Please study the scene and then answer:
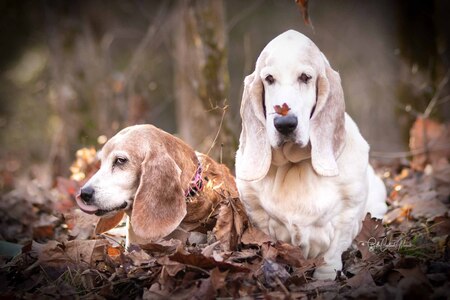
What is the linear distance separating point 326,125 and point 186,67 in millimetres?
3311

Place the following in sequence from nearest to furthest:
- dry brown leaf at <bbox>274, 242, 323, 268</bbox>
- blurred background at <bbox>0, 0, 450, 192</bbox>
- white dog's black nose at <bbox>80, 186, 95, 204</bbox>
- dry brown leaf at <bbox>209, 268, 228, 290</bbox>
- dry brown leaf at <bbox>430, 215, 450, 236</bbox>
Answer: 1. dry brown leaf at <bbox>209, 268, 228, 290</bbox>
2. dry brown leaf at <bbox>274, 242, 323, 268</bbox>
3. white dog's black nose at <bbox>80, 186, 95, 204</bbox>
4. dry brown leaf at <bbox>430, 215, 450, 236</bbox>
5. blurred background at <bbox>0, 0, 450, 192</bbox>

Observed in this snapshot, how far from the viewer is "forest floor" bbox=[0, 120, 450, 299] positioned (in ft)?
8.98

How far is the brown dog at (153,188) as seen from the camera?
3.50m

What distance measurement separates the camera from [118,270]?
3125 millimetres

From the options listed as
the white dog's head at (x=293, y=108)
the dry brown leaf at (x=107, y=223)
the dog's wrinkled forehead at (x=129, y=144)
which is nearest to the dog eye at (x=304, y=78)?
the white dog's head at (x=293, y=108)

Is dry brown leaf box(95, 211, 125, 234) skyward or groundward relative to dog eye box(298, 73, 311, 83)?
groundward

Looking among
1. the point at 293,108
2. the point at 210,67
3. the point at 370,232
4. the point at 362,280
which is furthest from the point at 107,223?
the point at 210,67

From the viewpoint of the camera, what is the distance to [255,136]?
133 inches

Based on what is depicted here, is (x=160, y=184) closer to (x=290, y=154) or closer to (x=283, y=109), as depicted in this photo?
(x=290, y=154)

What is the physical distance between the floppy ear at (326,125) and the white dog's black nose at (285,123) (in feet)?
0.66

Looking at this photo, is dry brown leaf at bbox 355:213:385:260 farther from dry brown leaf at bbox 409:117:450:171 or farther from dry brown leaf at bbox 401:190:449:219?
dry brown leaf at bbox 409:117:450:171

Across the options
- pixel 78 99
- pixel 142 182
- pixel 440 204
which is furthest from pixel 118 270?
pixel 78 99

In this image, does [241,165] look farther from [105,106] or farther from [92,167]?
[105,106]

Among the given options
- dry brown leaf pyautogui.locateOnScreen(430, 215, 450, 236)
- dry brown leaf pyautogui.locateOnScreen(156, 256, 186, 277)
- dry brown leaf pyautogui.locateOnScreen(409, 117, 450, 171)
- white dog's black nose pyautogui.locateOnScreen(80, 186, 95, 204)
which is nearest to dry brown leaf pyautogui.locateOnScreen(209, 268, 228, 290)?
dry brown leaf pyautogui.locateOnScreen(156, 256, 186, 277)
